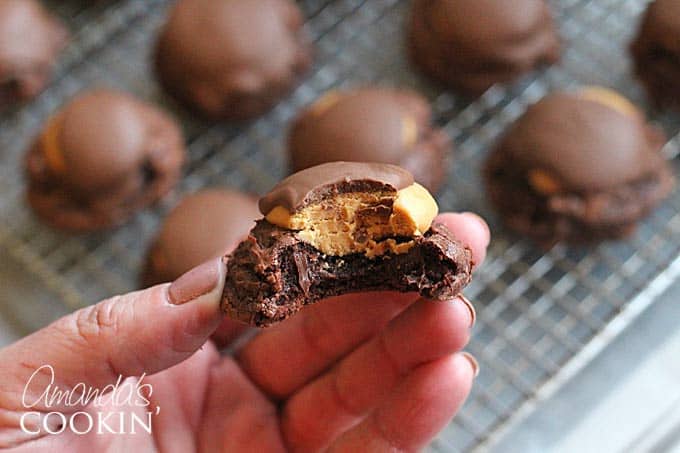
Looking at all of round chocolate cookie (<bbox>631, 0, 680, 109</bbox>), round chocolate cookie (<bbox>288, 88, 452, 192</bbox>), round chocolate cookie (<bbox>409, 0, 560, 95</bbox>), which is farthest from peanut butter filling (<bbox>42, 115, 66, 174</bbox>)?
round chocolate cookie (<bbox>631, 0, 680, 109</bbox>)

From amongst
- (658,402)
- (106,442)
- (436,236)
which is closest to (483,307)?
(658,402)

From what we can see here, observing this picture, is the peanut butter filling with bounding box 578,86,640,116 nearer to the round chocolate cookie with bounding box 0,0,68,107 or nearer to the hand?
the hand

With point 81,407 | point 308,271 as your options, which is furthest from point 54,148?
point 308,271

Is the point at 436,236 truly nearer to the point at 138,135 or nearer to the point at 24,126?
the point at 138,135

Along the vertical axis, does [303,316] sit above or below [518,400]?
above

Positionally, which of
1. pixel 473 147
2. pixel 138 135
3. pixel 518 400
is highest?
pixel 138 135

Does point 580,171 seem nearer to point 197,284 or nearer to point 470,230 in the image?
point 470,230
